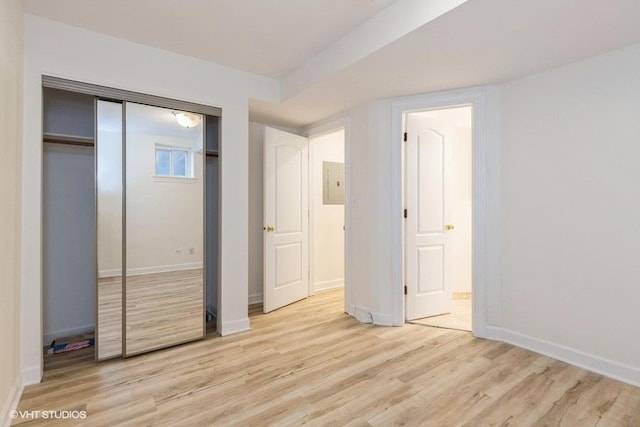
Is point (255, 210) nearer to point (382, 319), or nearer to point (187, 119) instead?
point (187, 119)

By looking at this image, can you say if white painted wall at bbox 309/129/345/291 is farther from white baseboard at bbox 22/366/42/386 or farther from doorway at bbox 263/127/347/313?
white baseboard at bbox 22/366/42/386

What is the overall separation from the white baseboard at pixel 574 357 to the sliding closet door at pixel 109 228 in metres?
3.17

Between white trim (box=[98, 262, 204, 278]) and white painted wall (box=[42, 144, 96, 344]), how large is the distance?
25.9 inches

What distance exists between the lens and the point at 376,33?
211 cm

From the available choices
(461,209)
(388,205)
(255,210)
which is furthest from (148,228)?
(461,209)

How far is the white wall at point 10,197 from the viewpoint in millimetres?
1642

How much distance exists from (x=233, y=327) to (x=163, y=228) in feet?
3.69

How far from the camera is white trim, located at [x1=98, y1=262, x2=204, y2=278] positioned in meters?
2.45

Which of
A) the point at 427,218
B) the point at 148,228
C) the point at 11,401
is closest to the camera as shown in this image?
the point at 11,401

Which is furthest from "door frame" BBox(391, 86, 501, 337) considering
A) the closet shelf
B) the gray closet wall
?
the gray closet wall

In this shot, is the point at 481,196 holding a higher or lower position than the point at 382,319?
higher

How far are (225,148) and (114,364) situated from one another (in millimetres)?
1967

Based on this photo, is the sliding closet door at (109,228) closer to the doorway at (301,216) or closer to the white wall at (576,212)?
the doorway at (301,216)

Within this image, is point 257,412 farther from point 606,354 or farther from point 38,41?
point 38,41
